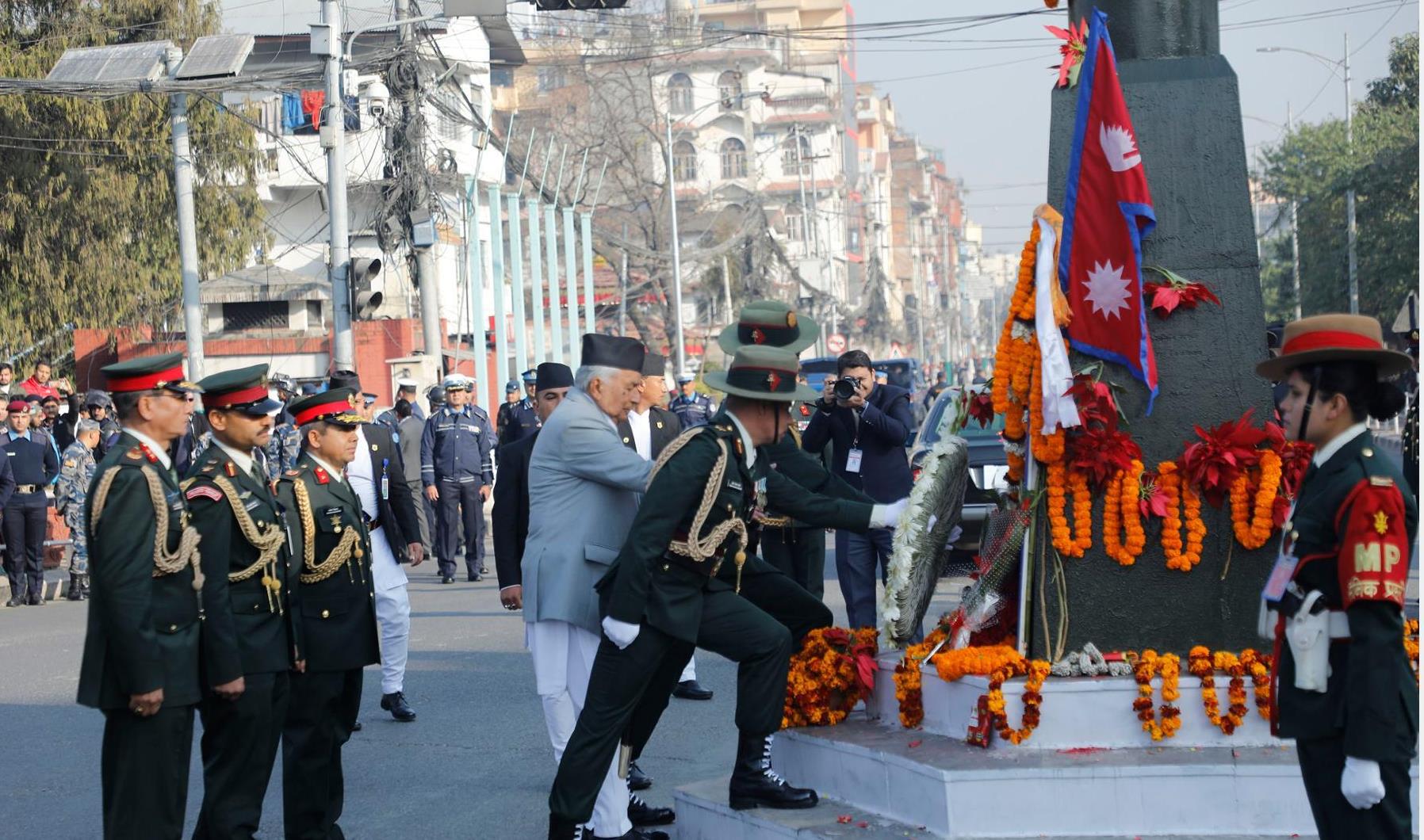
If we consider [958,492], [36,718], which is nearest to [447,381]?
[36,718]

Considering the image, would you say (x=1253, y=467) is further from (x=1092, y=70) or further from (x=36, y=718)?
(x=36, y=718)

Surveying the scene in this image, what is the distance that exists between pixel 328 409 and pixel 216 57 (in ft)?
55.8

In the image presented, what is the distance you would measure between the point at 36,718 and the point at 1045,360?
641cm

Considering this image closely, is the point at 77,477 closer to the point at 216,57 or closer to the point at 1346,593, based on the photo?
the point at 216,57

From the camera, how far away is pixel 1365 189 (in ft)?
137

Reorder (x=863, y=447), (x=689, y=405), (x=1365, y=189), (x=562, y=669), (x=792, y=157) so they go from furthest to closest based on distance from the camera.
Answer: (x=792, y=157), (x=1365, y=189), (x=689, y=405), (x=863, y=447), (x=562, y=669)

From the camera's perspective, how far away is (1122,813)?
5.78 meters

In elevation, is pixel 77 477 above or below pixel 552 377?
below

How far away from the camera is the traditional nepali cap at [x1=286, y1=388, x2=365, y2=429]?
7.27 m

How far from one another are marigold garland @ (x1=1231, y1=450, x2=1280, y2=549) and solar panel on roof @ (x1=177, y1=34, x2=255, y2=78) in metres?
18.6

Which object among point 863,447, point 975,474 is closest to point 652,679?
point 863,447

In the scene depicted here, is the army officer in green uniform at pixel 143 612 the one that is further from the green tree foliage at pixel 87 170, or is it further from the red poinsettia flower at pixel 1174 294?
the green tree foliage at pixel 87 170

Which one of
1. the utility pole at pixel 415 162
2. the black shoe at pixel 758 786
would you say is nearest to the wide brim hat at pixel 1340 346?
the black shoe at pixel 758 786

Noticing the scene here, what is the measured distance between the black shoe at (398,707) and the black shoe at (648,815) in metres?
2.58
